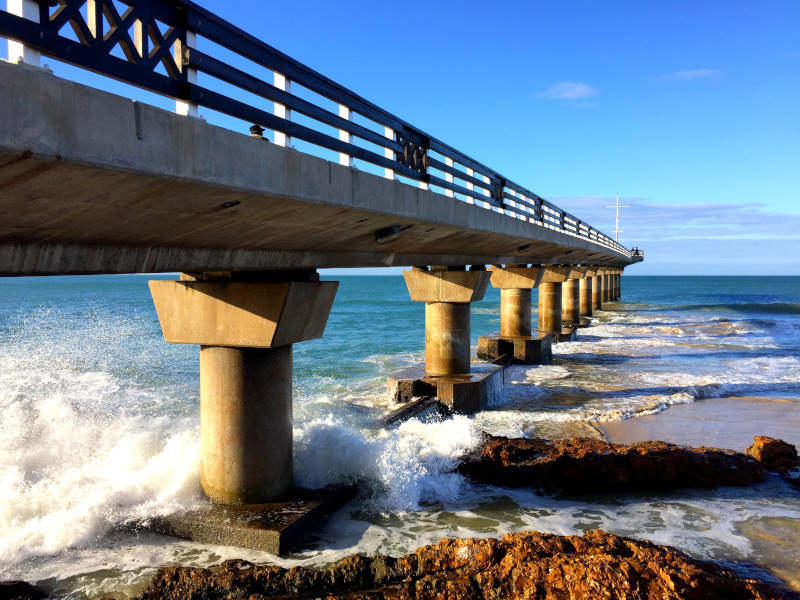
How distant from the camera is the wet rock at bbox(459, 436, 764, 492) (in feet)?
28.7

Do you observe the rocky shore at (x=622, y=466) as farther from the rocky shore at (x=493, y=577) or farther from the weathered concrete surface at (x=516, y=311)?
the weathered concrete surface at (x=516, y=311)

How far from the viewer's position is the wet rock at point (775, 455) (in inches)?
374

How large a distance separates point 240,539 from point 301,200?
13.1ft

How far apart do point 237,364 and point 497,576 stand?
3820 millimetres

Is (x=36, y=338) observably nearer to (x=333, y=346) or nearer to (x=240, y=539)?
(x=333, y=346)

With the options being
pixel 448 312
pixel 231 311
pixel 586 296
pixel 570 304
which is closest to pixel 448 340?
pixel 448 312

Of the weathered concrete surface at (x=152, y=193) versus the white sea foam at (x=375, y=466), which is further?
the white sea foam at (x=375, y=466)

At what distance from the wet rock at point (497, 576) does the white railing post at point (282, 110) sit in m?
4.17

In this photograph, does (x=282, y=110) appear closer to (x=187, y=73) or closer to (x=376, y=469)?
(x=187, y=73)

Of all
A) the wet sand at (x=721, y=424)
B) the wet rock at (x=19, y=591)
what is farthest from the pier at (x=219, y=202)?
the wet sand at (x=721, y=424)

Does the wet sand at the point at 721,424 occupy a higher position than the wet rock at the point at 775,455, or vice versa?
the wet rock at the point at 775,455

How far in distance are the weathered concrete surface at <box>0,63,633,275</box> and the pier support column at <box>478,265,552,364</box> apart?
15.0 metres

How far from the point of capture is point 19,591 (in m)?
5.43

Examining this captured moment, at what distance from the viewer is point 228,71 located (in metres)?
4.41
